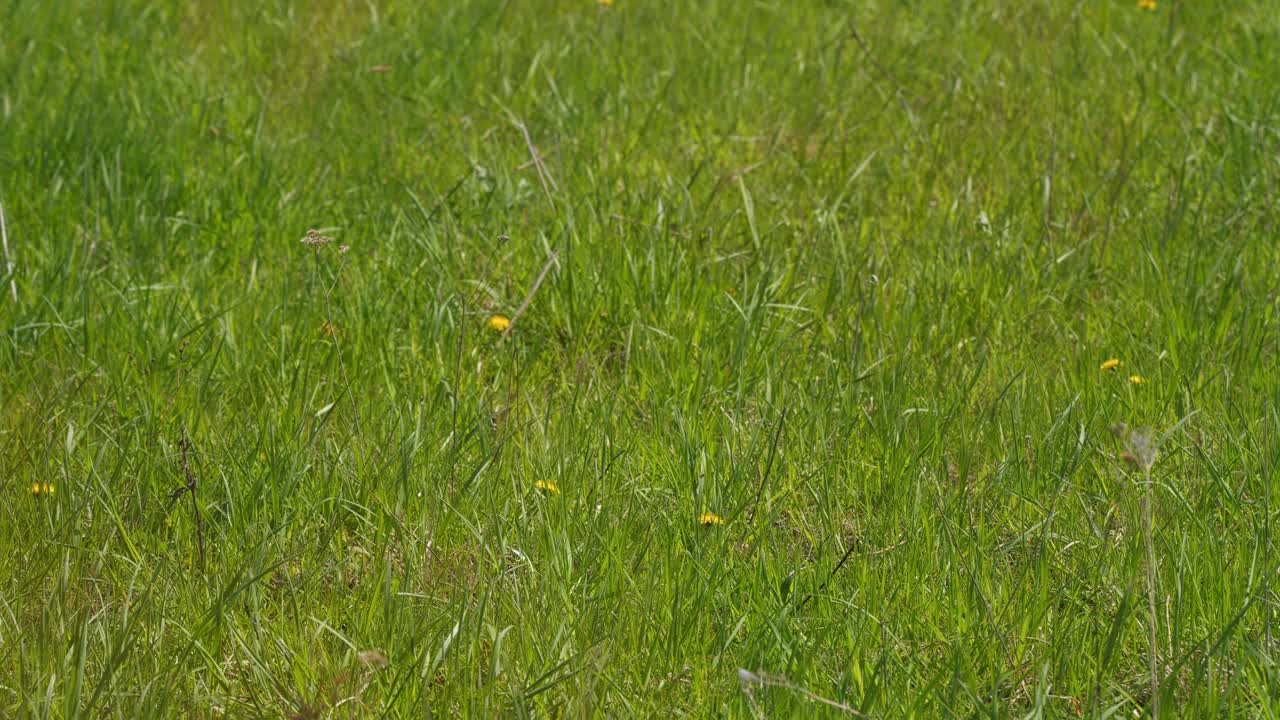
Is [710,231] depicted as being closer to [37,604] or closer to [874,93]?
[874,93]

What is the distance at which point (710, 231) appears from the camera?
11.0ft

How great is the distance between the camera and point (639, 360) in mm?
2924

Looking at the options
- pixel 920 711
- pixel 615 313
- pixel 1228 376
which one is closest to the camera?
pixel 920 711

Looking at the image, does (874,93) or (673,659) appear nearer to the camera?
(673,659)

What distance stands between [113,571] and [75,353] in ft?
2.51

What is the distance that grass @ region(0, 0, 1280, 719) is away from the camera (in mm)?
2018

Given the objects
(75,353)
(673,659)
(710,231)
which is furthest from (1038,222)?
(75,353)

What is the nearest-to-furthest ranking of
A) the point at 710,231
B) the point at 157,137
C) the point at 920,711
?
the point at 920,711
the point at 710,231
the point at 157,137

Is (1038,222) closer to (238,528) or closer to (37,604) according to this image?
(238,528)

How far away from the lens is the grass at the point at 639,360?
2.02 meters

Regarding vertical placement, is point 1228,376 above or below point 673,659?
above

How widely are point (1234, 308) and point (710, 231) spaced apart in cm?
117

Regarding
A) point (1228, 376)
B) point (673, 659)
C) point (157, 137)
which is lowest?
point (157, 137)

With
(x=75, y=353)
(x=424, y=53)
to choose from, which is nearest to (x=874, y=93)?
(x=424, y=53)
